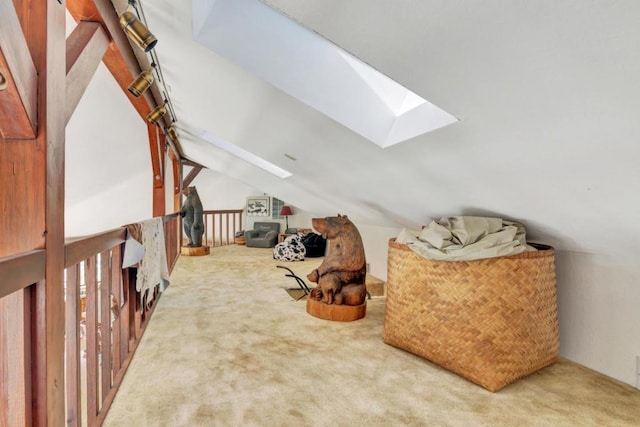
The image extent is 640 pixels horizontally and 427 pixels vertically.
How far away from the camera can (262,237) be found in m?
6.97

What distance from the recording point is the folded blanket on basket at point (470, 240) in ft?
5.47

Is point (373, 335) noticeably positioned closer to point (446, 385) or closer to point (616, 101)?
point (446, 385)

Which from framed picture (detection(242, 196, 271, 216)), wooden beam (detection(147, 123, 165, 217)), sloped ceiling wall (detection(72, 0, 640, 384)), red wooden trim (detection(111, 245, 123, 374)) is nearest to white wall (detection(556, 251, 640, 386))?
sloped ceiling wall (detection(72, 0, 640, 384))

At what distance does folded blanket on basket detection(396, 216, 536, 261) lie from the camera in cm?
167

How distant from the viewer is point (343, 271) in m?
2.68

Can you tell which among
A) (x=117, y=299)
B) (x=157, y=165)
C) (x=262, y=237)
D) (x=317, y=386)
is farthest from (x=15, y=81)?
(x=262, y=237)

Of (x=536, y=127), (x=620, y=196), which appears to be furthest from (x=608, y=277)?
(x=536, y=127)

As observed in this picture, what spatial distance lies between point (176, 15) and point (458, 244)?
1.84 m

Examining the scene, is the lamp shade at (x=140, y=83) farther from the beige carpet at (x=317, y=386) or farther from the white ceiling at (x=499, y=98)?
the beige carpet at (x=317, y=386)

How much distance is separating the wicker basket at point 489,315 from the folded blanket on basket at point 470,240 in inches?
2.0

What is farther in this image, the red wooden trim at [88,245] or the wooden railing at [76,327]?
the red wooden trim at [88,245]

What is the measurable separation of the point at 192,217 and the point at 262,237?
1.79 m

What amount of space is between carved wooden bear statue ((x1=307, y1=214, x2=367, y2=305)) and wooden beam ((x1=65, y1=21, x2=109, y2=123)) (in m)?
1.79

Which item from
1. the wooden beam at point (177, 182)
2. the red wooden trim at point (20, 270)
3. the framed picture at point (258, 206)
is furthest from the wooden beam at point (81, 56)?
the framed picture at point (258, 206)
